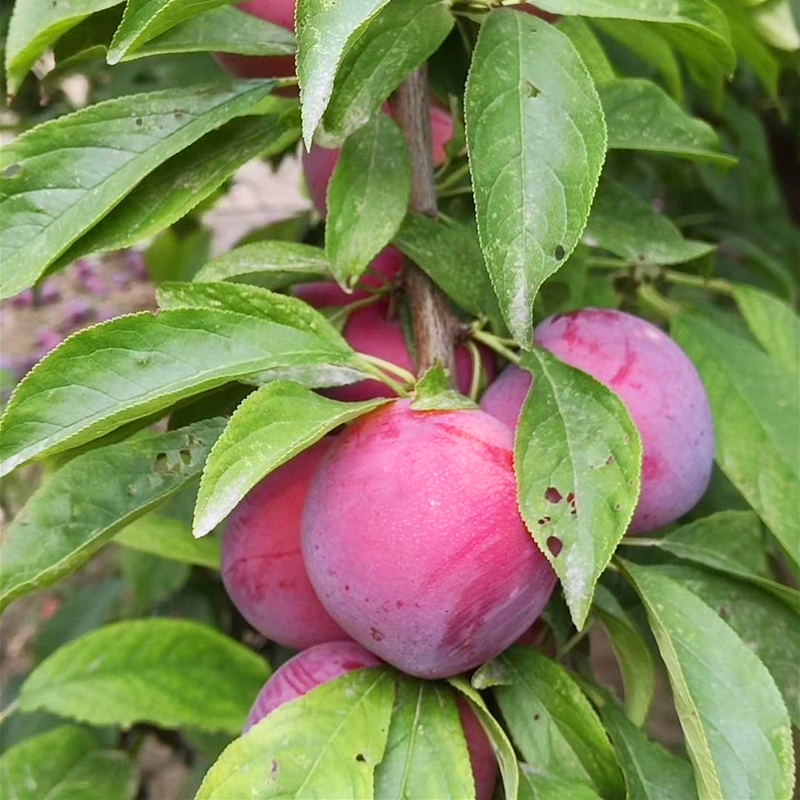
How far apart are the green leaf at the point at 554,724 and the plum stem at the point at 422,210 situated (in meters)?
0.20

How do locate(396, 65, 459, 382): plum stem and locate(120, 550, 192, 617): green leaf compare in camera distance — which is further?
locate(120, 550, 192, 617): green leaf

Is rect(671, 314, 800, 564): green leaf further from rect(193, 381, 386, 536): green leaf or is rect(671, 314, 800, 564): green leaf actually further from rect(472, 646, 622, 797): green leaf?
rect(193, 381, 386, 536): green leaf

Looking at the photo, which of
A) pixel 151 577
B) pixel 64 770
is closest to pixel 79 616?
pixel 151 577

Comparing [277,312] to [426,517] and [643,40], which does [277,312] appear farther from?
[643,40]

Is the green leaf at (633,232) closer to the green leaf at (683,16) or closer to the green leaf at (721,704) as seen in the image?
the green leaf at (683,16)

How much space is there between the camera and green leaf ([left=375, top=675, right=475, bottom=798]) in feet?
1.78

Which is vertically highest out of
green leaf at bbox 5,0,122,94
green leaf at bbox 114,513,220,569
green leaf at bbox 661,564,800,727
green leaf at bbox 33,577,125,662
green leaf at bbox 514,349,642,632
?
green leaf at bbox 5,0,122,94

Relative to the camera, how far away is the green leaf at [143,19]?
1.76 feet

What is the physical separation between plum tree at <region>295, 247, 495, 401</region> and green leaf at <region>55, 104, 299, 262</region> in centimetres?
12

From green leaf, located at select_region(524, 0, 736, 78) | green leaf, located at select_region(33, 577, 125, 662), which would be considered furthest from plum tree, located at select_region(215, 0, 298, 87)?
green leaf, located at select_region(33, 577, 125, 662)

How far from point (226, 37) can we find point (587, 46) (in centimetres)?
28

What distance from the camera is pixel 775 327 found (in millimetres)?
885

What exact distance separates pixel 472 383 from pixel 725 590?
0.23m

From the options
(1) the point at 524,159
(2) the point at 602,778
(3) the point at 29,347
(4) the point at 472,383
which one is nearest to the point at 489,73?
(1) the point at 524,159
